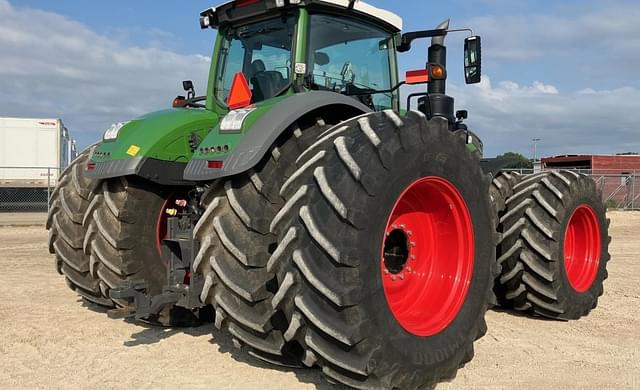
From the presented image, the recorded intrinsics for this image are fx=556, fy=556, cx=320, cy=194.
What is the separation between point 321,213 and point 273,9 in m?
2.20

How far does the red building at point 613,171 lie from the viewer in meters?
22.4

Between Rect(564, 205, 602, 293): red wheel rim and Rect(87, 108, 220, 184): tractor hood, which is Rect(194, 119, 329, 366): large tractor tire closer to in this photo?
Rect(87, 108, 220, 184): tractor hood

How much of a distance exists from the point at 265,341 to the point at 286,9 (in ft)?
8.32

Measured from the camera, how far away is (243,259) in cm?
323

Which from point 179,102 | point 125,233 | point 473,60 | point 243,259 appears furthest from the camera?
point 179,102

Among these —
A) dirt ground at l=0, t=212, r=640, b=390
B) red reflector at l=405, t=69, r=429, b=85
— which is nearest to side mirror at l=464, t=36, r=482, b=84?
red reflector at l=405, t=69, r=429, b=85

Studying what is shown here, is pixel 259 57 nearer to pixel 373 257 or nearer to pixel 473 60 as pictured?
pixel 473 60

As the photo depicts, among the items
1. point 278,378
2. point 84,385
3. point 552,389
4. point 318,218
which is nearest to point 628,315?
point 552,389

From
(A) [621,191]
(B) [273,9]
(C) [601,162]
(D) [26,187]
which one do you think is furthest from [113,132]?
(C) [601,162]

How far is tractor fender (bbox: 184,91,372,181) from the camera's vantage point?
10.6ft

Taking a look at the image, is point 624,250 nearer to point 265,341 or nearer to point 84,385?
point 265,341

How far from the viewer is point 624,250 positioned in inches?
426

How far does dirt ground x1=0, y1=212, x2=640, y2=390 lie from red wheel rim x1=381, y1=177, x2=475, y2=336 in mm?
526

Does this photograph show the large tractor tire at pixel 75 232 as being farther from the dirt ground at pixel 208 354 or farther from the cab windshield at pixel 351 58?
the cab windshield at pixel 351 58
